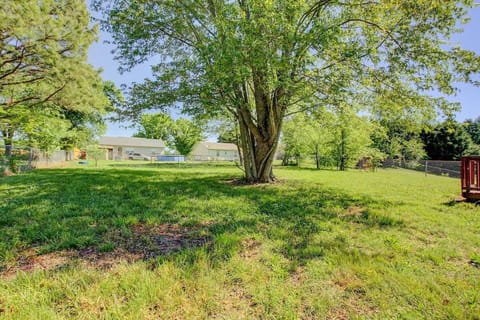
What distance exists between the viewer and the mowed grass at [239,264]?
5.77 feet

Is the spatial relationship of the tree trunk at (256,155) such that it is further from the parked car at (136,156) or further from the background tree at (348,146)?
the parked car at (136,156)

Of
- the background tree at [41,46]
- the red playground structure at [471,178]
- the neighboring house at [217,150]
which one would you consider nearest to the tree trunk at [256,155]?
the red playground structure at [471,178]

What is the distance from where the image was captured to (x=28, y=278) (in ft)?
6.61

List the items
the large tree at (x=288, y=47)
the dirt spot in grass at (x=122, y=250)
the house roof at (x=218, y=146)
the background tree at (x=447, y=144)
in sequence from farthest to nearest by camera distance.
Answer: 1. the house roof at (x=218, y=146)
2. the background tree at (x=447, y=144)
3. the large tree at (x=288, y=47)
4. the dirt spot in grass at (x=122, y=250)

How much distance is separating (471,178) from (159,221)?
715 centimetres

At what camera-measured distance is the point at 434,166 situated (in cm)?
2095

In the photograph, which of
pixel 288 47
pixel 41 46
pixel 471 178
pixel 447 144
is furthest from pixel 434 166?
pixel 41 46

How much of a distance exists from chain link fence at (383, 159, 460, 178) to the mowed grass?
1575cm

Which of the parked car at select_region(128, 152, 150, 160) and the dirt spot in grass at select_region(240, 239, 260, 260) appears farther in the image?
the parked car at select_region(128, 152, 150, 160)

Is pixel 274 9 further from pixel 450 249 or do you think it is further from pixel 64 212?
pixel 64 212

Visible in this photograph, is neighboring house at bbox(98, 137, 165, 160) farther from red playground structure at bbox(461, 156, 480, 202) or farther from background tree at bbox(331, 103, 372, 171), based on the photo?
red playground structure at bbox(461, 156, 480, 202)

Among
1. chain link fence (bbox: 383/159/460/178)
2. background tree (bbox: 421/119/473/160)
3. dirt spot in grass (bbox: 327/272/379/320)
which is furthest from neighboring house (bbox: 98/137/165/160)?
dirt spot in grass (bbox: 327/272/379/320)

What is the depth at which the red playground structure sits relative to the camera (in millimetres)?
5539

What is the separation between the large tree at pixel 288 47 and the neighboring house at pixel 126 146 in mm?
36375
